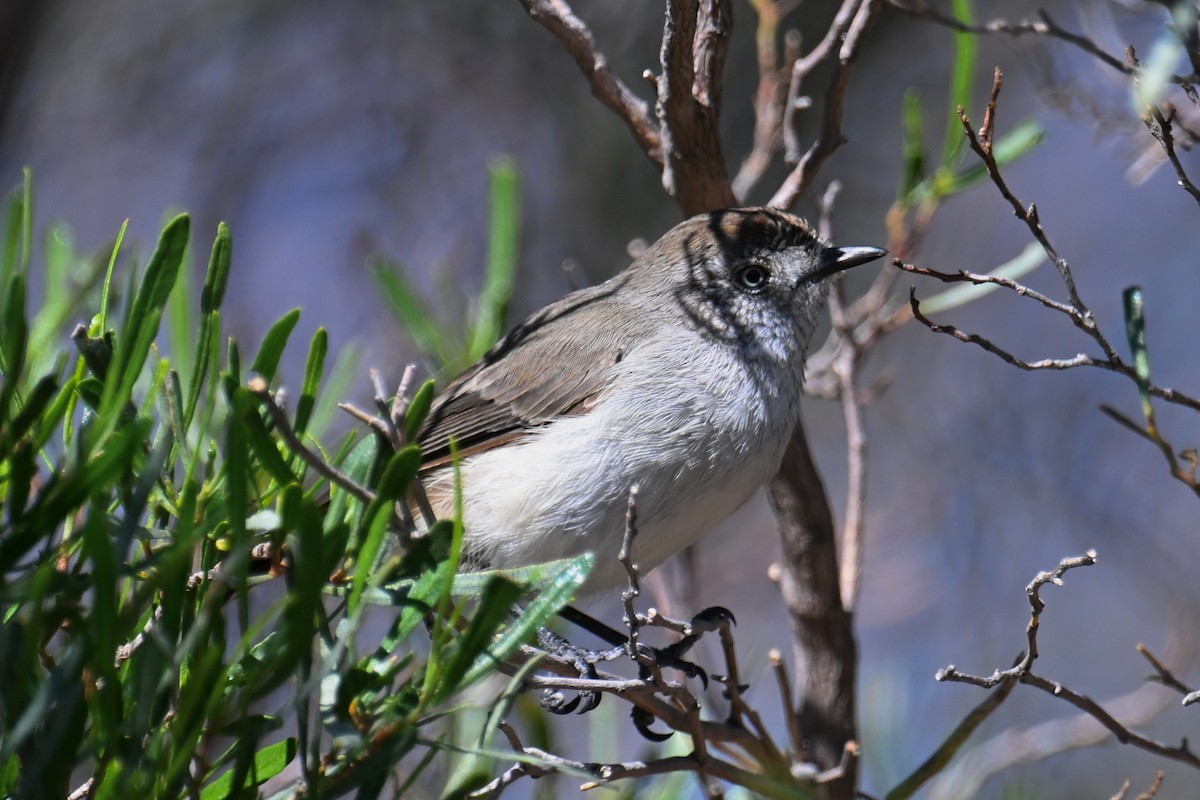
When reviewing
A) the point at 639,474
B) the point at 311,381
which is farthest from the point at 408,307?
the point at 311,381

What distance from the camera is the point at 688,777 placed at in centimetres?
247

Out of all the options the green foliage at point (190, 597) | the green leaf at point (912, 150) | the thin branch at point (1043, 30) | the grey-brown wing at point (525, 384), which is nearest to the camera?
the green foliage at point (190, 597)

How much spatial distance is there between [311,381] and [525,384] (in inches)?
57.1

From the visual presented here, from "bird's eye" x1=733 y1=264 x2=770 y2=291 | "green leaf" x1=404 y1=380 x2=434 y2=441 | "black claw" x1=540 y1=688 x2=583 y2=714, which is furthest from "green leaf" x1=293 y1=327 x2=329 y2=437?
"bird's eye" x1=733 y1=264 x2=770 y2=291

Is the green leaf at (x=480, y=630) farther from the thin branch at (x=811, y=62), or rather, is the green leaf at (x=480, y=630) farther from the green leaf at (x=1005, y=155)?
the green leaf at (x=1005, y=155)

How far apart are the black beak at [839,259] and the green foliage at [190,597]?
176cm

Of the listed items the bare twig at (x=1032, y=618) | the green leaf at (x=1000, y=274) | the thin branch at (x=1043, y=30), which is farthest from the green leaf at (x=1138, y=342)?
the green leaf at (x=1000, y=274)

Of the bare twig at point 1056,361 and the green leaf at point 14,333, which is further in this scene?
the bare twig at point 1056,361

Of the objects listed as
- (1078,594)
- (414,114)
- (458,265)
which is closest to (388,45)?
(414,114)

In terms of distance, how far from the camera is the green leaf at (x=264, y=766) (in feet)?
4.11

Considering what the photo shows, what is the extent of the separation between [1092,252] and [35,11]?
510 centimetres

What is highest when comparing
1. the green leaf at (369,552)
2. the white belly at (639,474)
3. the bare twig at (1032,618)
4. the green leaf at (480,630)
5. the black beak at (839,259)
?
the black beak at (839,259)

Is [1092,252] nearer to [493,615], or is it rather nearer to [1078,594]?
[1078,594]

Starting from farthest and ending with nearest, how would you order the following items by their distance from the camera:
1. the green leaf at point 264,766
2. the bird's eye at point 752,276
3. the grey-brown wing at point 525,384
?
the bird's eye at point 752,276 → the grey-brown wing at point 525,384 → the green leaf at point 264,766
